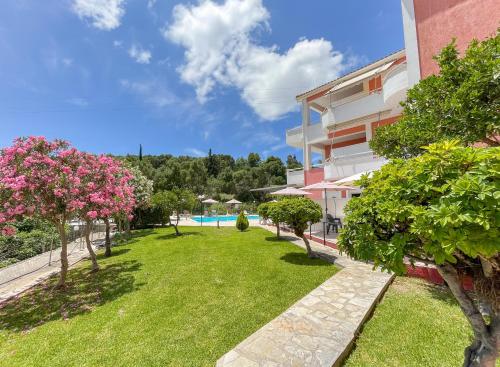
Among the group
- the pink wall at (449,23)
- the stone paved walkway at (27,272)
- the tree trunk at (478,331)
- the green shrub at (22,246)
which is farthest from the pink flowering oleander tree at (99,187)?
the pink wall at (449,23)

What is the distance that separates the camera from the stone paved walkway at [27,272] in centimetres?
930

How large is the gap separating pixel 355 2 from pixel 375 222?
1551 cm

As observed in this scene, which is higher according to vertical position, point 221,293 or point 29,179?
point 29,179

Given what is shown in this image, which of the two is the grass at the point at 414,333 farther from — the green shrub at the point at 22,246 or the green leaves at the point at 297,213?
the green shrub at the point at 22,246

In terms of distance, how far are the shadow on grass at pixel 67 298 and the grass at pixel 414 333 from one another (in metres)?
7.48

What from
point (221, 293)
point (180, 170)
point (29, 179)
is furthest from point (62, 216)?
point (180, 170)

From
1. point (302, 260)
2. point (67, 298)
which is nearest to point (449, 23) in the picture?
point (302, 260)

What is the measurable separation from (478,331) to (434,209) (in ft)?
6.17

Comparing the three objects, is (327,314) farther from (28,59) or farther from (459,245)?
(28,59)

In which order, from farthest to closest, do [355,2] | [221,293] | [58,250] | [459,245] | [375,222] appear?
[58,250] → [355,2] → [221,293] → [375,222] → [459,245]

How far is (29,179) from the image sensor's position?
7.54 meters

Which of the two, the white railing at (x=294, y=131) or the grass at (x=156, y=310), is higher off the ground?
the white railing at (x=294, y=131)

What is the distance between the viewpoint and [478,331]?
2492mm

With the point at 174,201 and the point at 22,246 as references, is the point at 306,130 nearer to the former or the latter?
the point at 174,201
